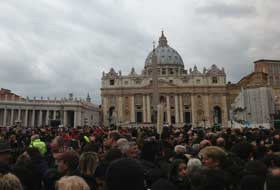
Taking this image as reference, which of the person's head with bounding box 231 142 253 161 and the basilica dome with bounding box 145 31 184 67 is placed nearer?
the person's head with bounding box 231 142 253 161

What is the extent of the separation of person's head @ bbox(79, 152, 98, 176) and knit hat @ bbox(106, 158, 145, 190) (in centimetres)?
150

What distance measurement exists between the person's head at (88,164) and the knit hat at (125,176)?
4.91 feet

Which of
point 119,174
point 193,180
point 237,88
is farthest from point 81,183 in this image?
point 237,88

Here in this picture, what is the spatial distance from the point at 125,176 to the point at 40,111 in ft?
246

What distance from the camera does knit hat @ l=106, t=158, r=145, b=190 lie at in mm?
2475

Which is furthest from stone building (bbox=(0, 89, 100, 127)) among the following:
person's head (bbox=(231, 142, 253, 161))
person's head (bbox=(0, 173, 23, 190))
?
person's head (bbox=(0, 173, 23, 190))

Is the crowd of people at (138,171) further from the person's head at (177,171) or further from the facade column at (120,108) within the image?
the facade column at (120,108)

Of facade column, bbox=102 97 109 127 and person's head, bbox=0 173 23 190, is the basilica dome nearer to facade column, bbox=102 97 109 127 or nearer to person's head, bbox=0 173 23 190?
facade column, bbox=102 97 109 127

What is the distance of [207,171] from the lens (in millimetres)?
3188

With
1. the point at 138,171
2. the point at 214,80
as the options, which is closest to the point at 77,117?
the point at 214,80

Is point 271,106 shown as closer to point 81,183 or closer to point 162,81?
point 162,81

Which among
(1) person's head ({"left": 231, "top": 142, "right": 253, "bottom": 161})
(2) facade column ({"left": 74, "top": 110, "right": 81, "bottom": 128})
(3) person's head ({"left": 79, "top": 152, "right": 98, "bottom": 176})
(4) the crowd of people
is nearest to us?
(4) the crowd of people

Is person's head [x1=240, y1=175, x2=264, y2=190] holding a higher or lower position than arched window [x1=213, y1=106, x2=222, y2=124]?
lower

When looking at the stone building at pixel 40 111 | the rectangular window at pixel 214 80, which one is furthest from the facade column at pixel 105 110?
the rectangular window at pixel 214 80
